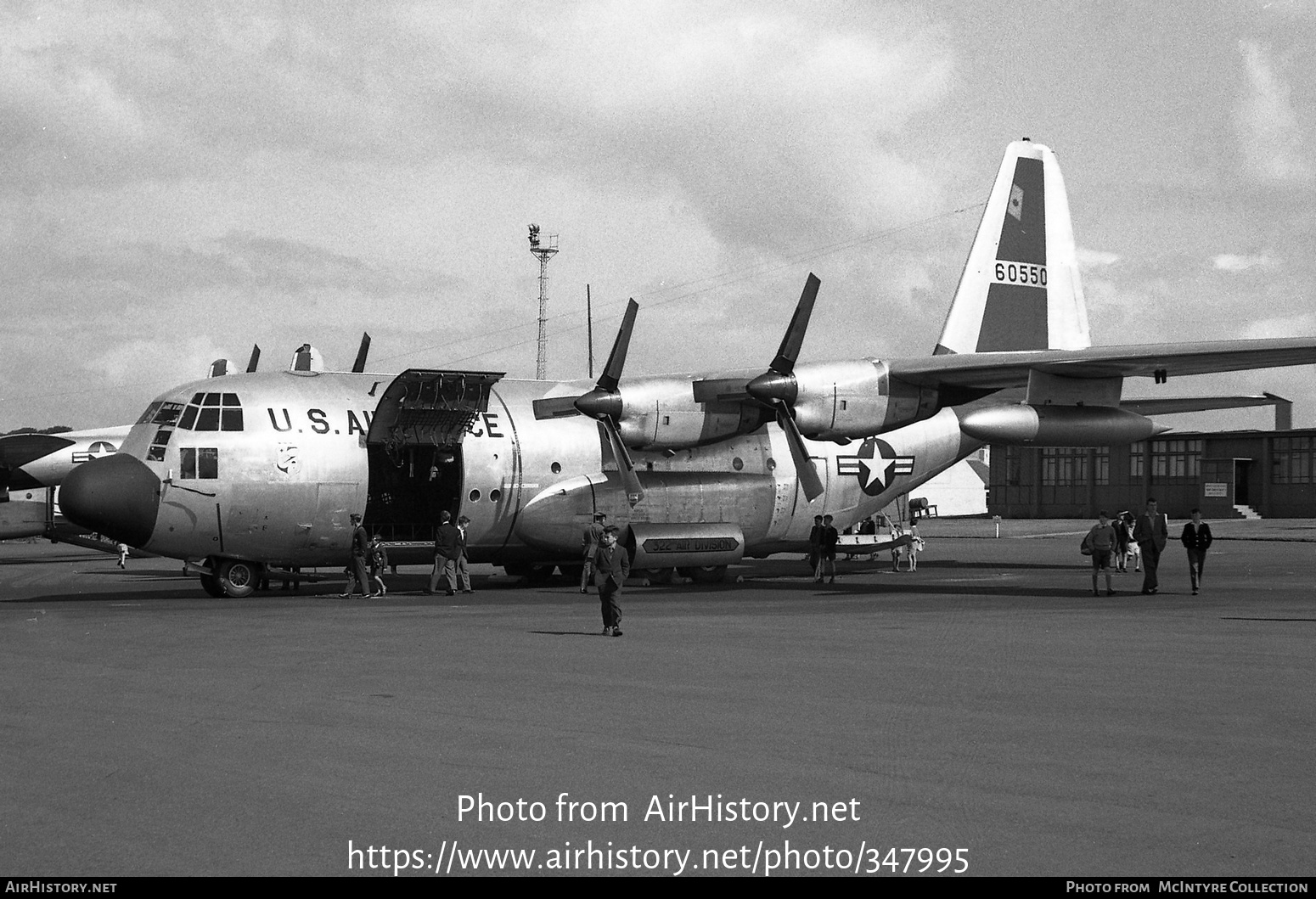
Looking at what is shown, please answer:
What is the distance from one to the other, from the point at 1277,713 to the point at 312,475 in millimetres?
18783

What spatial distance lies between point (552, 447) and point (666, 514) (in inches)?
119

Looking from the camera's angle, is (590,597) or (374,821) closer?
(374,821)

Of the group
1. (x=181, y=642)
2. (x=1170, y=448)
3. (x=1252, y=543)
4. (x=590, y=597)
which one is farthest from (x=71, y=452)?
(x=1170, y=448)

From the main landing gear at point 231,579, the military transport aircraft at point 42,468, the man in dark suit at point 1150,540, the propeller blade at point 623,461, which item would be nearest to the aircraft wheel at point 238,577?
the main landing gear at point 231,579

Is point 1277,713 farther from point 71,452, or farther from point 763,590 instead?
point 71,452

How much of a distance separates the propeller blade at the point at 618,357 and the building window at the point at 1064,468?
62045mm

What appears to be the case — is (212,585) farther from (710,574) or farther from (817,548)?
(817,548)

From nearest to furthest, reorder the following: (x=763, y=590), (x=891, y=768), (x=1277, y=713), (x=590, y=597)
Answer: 1. (x=891, y=768)
2. (x=1277, y=713)
3. (x=590, y=597)
4. (x=763, y=590)

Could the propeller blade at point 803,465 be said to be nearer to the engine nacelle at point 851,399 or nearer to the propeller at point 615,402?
the engine nacelle at point 851,399

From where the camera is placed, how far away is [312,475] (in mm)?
25266

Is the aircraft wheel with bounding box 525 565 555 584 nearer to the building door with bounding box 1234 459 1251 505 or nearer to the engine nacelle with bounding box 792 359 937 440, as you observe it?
the engine nacelle with bounding box 792 359 937 440

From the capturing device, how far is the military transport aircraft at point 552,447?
24.5 metres
